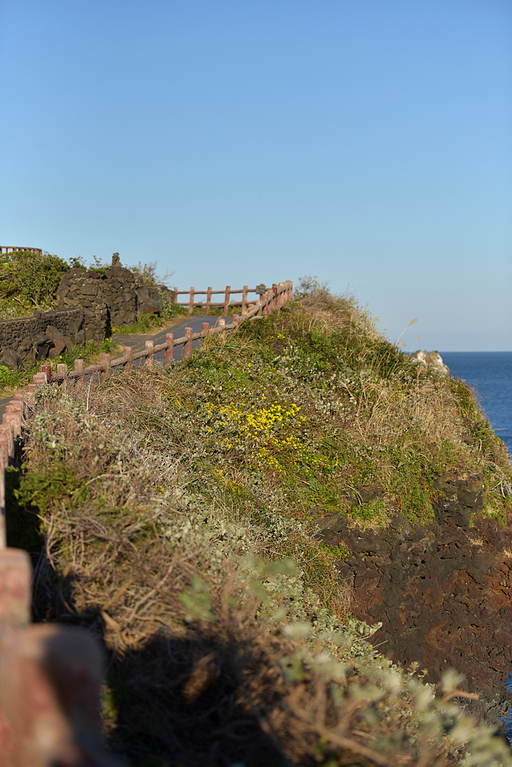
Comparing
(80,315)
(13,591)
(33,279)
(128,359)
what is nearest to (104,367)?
(128,359)

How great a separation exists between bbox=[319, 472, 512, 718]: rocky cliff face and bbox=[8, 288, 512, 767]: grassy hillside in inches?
15.2

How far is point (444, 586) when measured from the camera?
11516 millimetres

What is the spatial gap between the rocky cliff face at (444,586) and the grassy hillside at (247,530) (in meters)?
0.39

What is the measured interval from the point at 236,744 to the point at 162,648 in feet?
2.83

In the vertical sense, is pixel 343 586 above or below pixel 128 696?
below

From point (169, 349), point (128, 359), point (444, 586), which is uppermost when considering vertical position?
point (169, 349)

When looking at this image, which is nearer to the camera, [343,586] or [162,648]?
[162,648]

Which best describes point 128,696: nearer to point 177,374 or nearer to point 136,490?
point 136,490

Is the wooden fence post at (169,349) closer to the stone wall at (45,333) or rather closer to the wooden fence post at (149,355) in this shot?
the wooden fence post at (149,355)

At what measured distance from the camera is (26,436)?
20.4ft

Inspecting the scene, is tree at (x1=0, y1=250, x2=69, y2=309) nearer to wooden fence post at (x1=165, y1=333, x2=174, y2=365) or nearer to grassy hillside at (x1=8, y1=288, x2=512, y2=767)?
grassy hillside at (x1=8, y1=288, x2=512, y2=767)

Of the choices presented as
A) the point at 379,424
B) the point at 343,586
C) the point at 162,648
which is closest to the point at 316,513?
the point at 343,586

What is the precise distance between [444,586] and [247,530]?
5.65 m

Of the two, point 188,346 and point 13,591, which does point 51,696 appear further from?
point 188,346
